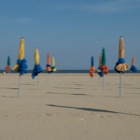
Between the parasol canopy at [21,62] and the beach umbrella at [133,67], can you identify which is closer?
the parasol canopy at [21,62]

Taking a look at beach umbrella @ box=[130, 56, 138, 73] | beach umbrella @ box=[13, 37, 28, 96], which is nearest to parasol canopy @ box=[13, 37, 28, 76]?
beach umbrella @ box=[13, 37, 28, 96]

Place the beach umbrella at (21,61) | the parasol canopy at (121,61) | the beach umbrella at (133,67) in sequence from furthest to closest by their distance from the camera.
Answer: the beach umbrella at (133,67)
the parasol canopy at (121,61)
the beach umbrella at (21,61)

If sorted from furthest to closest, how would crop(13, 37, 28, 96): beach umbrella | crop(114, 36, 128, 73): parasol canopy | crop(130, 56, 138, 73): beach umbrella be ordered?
crop(130, 56, 138, 73): beach umbrella < crop(114, 36, 128, 73): parasol canopy < crop(13, 37, 28, 96): beach umbrella

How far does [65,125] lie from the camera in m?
8.02

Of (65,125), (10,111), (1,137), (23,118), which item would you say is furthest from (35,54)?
(1,137)

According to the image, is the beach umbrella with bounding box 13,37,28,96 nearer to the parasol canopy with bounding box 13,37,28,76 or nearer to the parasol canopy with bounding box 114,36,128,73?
the parasol canopy with bounding box 13,37,28,76

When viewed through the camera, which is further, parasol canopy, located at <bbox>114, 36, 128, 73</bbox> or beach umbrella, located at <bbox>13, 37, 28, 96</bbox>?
parasol canopy, located at <bbox>114, 36, 128, 73</bbox>

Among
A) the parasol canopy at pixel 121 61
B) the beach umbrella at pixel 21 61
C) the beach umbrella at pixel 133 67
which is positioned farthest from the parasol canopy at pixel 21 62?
the beach umbrella at pixel 133 67

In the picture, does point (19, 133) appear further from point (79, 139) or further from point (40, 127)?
point (79, 139)

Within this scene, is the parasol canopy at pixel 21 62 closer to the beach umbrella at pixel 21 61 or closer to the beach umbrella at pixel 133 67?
the beach umbrella at pixel 21 61

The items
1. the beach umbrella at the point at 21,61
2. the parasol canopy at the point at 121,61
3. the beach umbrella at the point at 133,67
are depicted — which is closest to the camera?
the beach umbrella at the point at 21,61

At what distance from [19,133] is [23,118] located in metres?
1.88

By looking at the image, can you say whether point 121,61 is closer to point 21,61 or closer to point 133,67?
point 21,61

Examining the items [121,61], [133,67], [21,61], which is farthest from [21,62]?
[133,67]
